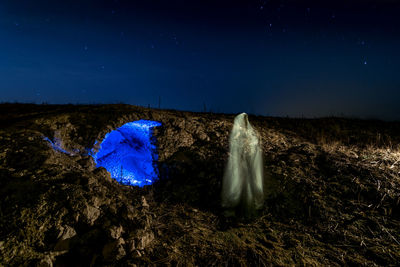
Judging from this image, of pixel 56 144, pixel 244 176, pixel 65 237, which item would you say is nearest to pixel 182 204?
pixel 244 176

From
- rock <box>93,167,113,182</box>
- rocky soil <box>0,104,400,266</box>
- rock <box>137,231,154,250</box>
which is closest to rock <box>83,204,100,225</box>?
rocky soil <box>0,104,400,266</box>

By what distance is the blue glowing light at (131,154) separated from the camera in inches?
201

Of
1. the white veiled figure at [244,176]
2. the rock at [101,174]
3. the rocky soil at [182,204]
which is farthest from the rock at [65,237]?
the white veiled figure at [244,176]

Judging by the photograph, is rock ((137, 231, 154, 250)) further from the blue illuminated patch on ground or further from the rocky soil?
the blue illuminated patch on ground

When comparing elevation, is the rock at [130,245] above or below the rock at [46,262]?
below

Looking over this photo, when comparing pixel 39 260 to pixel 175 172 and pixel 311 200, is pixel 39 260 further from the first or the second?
pixel 311 200

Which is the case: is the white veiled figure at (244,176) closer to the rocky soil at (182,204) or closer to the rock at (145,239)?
the rocky soil at (182,204)

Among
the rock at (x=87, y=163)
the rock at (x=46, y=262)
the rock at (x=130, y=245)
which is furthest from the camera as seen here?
the rock at (x=87, y=163)

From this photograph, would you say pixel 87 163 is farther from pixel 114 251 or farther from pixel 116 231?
pixel 114 251

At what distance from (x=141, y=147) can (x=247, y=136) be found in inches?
109

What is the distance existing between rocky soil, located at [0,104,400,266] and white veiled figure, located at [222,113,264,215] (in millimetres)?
182

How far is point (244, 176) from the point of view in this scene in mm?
4523

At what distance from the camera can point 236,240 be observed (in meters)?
2.92

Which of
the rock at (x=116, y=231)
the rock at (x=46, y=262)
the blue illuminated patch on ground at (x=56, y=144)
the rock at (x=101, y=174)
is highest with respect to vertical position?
the blue illuminated patch on ground at (x=56, y=144)
